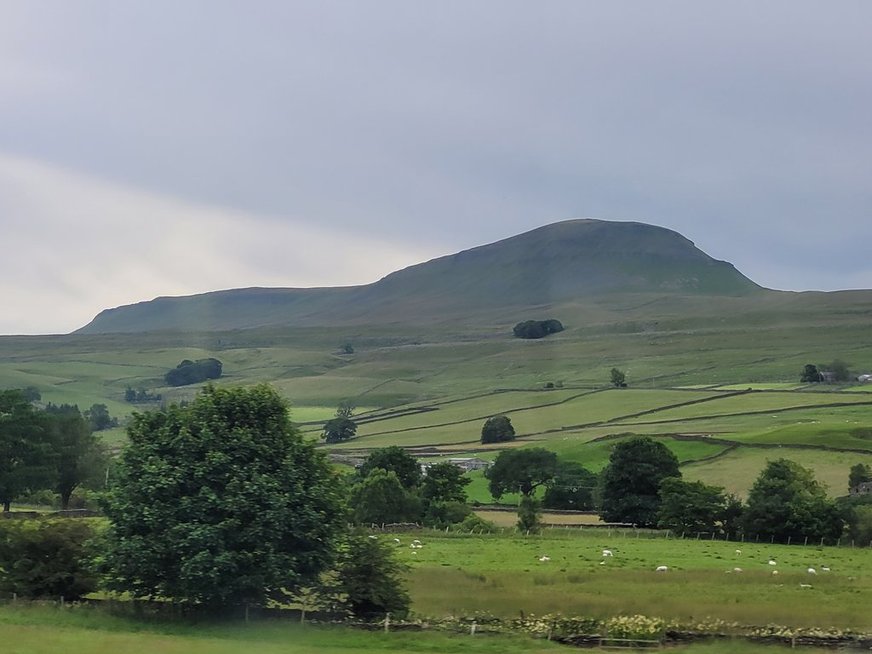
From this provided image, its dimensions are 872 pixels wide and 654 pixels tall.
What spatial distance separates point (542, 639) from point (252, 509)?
11657 mm

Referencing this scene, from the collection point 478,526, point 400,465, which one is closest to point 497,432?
point 400,465

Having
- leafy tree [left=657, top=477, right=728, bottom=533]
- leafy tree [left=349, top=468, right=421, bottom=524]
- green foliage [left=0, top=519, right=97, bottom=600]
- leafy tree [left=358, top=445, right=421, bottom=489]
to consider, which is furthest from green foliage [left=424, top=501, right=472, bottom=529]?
green foliage [left=0, top=519, right=97, bottom=600]

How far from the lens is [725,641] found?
34031 millimetres

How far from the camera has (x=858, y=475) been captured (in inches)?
3561

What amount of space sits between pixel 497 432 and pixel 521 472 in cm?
3538

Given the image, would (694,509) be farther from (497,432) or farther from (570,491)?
(497,432)

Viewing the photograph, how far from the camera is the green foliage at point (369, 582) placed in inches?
1519

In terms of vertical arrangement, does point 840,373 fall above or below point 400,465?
above

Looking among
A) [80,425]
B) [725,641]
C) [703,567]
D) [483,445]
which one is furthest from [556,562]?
[483,445]

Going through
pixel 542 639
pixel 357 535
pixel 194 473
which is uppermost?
pixel 194 473

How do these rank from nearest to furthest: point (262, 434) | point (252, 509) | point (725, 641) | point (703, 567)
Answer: point (725, 641) < point (252, 509) < point (262, 434) < point (703, 567)

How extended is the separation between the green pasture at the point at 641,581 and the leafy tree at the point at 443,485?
902 inches

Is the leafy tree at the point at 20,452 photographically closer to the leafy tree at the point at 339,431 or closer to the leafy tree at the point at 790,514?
the leafy tree at the point at 790,514

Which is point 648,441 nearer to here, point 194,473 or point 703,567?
point 703,567
